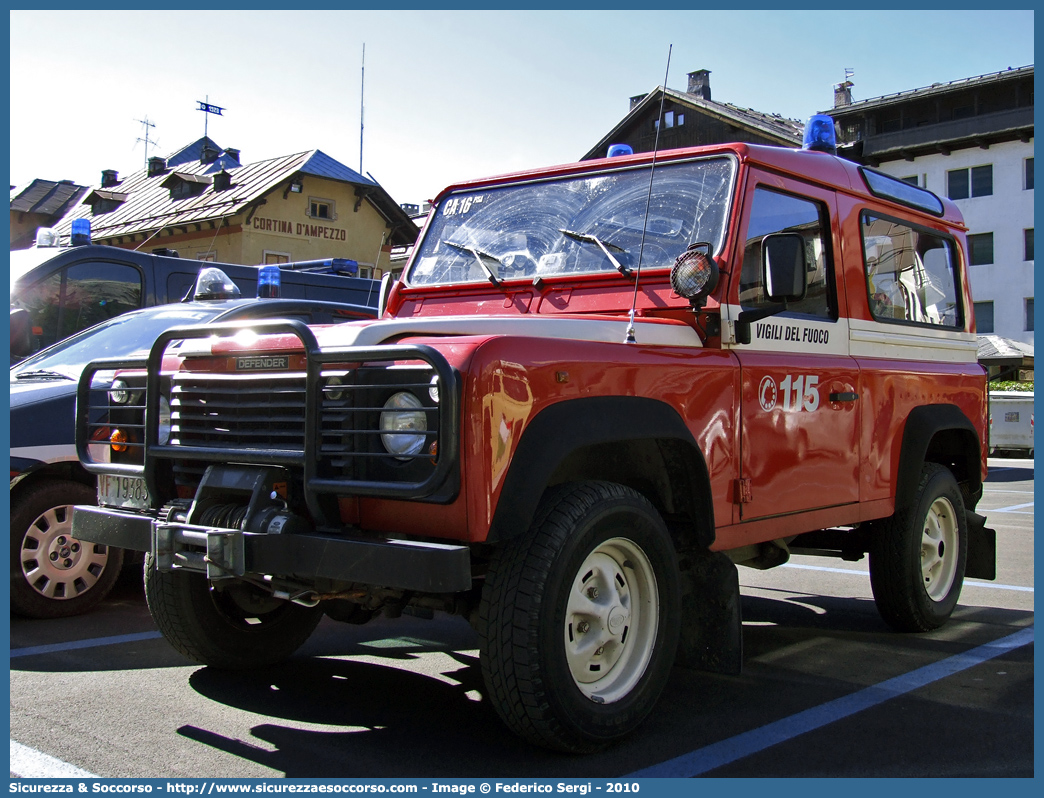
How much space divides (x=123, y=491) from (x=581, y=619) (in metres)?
1.94

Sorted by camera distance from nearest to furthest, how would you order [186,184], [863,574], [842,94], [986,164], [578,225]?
[578,225] → [863,574] → [186,184] → [986,164] → [842,94]

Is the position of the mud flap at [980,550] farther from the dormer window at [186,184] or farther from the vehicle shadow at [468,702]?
the dormer window at [186,184]

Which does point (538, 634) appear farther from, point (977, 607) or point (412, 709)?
point (977, 607)

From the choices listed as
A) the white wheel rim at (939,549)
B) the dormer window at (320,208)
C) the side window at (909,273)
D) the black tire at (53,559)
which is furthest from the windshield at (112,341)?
the dormer window at (320,208)

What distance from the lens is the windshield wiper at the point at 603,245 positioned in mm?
4422

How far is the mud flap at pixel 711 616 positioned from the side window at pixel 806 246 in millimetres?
1137

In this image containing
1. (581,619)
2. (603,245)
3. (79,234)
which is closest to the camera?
(581,619)

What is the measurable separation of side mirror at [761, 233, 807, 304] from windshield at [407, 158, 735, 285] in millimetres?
281

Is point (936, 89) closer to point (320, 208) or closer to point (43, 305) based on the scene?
point (320, 208)

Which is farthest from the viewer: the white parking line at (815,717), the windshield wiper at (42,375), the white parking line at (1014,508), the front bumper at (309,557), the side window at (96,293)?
the white parking line at (1014,508)

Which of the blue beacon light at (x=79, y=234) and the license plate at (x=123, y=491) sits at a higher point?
the blue beacon light at (x=79, y=234)

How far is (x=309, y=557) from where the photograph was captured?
319cm

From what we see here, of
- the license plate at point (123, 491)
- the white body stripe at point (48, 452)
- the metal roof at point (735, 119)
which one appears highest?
the metal roof at point (735, 119)

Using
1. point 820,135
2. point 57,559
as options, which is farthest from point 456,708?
point 820,135
